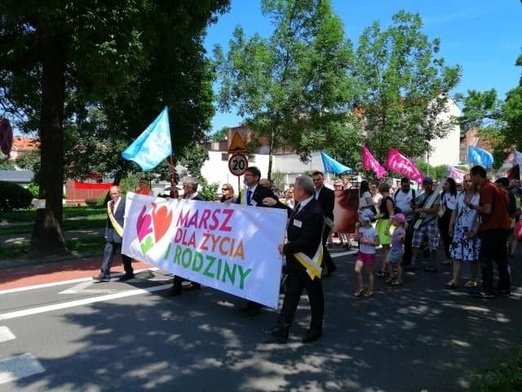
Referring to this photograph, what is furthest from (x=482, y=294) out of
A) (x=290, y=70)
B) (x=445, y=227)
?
(x=290, y=70)

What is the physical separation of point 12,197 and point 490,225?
23.5 meters

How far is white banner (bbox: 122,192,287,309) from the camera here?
5.95 metres

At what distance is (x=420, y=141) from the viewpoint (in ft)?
78.0

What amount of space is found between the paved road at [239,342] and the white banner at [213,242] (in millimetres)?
444

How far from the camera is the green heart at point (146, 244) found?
8.05 meters

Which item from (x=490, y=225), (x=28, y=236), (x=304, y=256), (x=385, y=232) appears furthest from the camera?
(x=28, y=236)

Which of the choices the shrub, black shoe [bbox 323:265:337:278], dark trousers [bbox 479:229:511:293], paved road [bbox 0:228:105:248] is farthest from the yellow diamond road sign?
the shrub

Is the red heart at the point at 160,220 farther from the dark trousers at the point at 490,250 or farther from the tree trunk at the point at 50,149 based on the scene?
the tree trunk at the point at 50,149

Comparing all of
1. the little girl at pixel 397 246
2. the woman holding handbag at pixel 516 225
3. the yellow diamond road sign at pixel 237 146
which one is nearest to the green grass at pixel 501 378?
the little girl at pixel 397 246

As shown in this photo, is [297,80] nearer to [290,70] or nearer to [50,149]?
[290,70]

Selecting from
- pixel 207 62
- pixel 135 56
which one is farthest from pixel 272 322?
pixel 207 62

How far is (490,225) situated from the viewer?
7227 millimetres

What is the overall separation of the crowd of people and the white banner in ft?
0.99

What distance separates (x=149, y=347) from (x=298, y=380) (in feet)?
5.59
